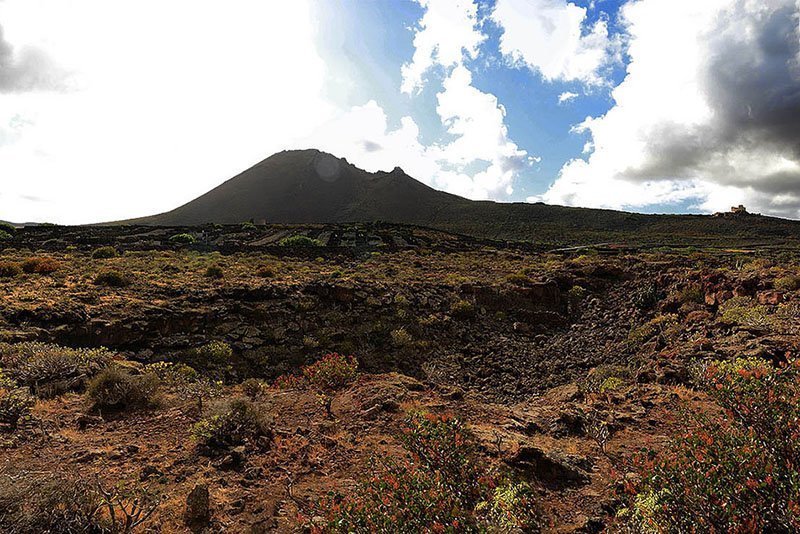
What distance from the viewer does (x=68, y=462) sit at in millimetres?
5133

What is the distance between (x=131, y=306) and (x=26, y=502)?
389 inches

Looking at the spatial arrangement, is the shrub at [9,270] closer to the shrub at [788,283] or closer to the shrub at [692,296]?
the shrub at [692,296]

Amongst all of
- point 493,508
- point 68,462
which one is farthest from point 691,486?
point 68,462

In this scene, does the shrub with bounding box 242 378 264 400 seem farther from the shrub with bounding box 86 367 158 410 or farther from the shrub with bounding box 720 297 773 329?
the shrub with bounding box 720 297 773 329

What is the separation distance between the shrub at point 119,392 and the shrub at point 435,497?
457 cm

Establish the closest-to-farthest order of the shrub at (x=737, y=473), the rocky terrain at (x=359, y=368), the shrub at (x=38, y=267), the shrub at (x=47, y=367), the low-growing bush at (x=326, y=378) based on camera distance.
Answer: the shrub at (x=737, y=473), the rocky terrain at (x=359, y=368), the shrub at (x=47, y=367), the low-growing bush at (x=326, y=378), the shrub at (x=38, y=267)

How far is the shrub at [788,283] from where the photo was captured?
10805 mm

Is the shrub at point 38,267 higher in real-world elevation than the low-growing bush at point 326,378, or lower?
higher

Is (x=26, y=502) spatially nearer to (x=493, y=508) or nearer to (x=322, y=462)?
(x=322, y=462)

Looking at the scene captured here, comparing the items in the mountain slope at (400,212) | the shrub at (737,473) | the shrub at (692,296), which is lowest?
the shrub at (737,473)

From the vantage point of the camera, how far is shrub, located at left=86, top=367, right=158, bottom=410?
6.75m

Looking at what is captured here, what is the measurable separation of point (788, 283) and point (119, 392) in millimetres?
16767

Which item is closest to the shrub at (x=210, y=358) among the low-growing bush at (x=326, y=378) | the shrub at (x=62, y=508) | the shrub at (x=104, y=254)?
the low-growing bush at (x=326, y=378)

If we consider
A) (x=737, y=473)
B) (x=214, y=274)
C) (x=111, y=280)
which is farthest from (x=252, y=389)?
(x=214, y=274)
